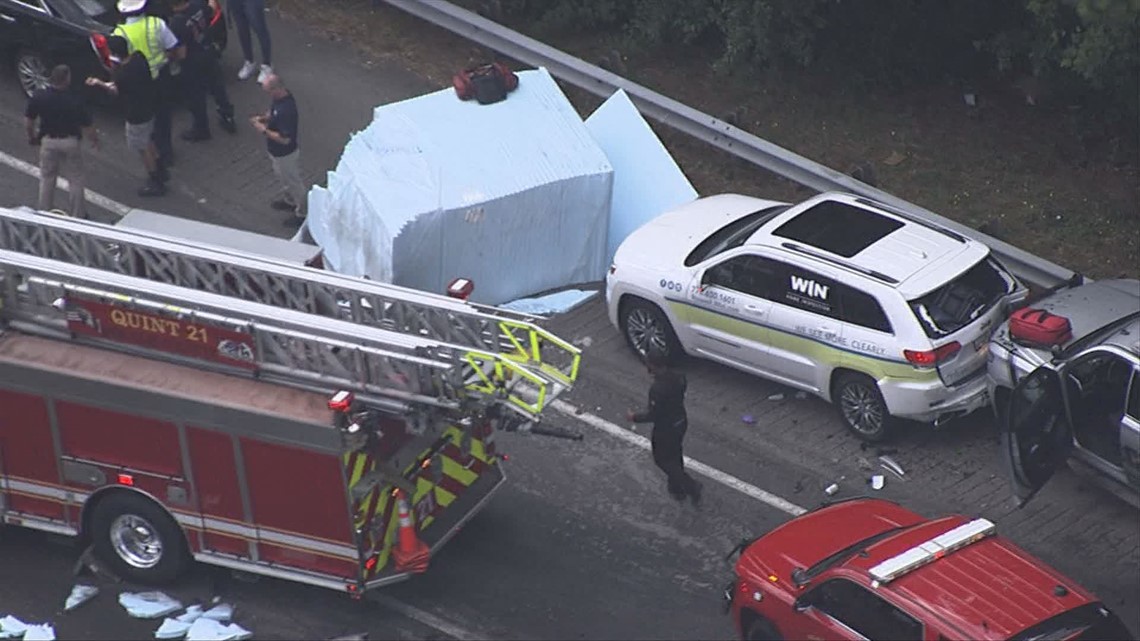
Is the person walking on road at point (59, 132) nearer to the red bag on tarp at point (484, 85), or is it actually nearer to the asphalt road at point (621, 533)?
the red bag on tarp at point (484, 85)

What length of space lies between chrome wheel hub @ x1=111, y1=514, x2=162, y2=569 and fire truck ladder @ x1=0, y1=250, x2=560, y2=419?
133cm

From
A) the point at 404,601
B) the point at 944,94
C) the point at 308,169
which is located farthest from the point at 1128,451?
the point at 308,169

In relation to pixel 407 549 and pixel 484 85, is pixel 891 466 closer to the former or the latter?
pixel 407 549

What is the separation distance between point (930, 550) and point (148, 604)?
566 centimetres

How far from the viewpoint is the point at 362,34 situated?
68.9 feet

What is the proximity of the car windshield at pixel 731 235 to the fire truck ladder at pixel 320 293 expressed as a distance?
2.96 m

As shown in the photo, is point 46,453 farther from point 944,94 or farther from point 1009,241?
point 944,94

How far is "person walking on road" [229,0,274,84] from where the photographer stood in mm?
19344

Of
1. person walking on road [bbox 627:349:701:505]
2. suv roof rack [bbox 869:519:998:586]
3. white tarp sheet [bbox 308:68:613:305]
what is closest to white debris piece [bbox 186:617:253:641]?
person walking on road [bbox 627:349:701:505]

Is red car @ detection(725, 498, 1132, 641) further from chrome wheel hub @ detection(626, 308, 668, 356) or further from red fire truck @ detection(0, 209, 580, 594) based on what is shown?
chrome wheel hub @ detection(626, 308, 668, 356)

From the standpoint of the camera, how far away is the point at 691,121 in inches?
737

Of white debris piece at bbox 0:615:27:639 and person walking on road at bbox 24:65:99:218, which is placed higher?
person walking on road at bbox 24:65:99:218

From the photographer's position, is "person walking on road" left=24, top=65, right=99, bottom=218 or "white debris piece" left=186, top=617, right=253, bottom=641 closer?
"white debris piece" left=186, top=617, right=253, bottom=641

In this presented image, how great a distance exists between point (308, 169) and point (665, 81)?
4.42m
